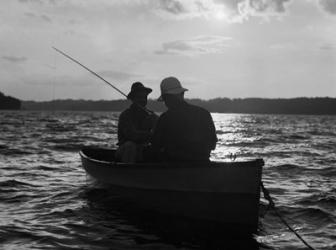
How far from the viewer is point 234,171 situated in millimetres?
8305

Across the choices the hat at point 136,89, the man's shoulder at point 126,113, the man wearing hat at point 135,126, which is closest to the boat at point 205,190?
the man wearing hat at point 135,126

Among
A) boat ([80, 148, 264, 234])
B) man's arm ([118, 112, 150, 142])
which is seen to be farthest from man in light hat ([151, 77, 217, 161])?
man's arm ([118, 112, 150, 142])

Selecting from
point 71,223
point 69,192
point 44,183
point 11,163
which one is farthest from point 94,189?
point 11,163

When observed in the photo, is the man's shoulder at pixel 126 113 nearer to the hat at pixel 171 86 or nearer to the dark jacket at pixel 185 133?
the dark jacket at pixel 185 133

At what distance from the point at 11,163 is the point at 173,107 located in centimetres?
1152

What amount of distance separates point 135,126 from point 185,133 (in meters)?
2.79

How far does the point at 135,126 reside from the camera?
37.6ft

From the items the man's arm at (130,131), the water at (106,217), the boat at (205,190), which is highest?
the man's arm at (130,131)

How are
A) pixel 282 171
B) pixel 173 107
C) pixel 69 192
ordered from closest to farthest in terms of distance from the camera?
pixel 173 107 → pixel 69 192 → pixel 282 171

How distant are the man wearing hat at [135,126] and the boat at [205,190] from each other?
43.9 inches

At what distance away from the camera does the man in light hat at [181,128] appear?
29.0 ft

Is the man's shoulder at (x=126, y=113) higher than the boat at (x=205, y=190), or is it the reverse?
the man's shoulder at (x=126, y=113)

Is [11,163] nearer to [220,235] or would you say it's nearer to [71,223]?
[71,223]

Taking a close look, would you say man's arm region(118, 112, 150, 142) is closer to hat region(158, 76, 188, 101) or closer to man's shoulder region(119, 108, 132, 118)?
man's shoulder region(119, 108, 132, 118)
